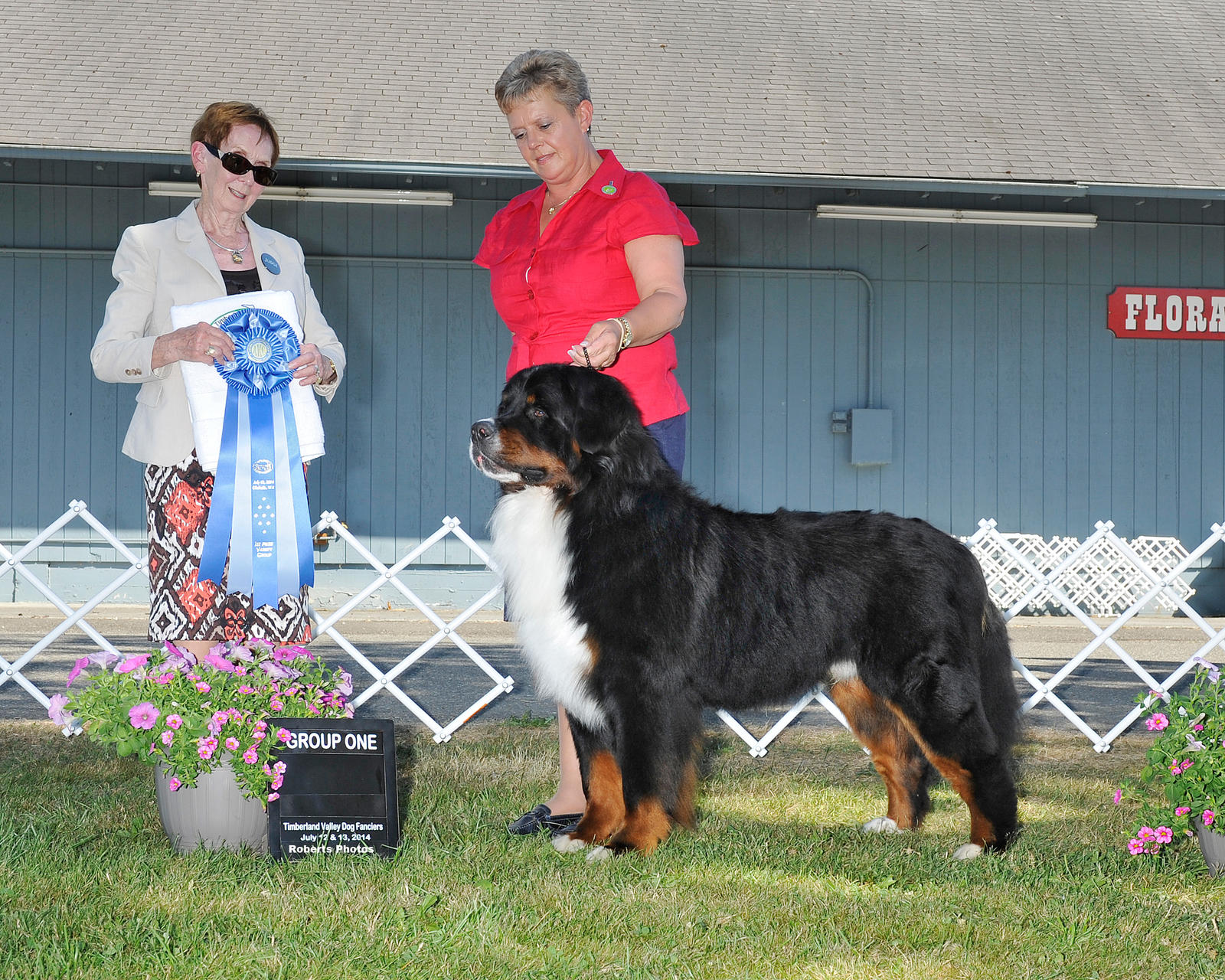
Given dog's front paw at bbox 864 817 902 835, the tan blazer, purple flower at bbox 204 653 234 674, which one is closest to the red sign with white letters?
dog's front paw at bbox 864 817 902 835

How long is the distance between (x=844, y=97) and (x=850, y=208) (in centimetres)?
95

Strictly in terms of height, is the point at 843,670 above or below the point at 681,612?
below

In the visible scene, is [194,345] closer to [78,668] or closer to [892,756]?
[78,668]

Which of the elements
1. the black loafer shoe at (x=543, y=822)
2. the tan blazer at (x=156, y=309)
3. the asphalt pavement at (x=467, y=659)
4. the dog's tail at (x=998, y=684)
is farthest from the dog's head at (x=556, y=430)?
the asphalt pavement at (x=467, y=659)

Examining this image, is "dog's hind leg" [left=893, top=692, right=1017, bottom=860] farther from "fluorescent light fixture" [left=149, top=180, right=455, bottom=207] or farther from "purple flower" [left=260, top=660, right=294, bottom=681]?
"fluorescent light fixture" [left=149, top=180, right=455, bottom=207]

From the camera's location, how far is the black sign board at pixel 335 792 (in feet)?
9.50

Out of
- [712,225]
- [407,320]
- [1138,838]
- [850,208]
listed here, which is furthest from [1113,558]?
[1138,838]

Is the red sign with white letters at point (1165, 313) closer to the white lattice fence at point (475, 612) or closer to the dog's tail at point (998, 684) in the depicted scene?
the white lattice fence at point (475, 612)

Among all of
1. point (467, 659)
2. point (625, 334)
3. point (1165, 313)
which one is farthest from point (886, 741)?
point (1165, 313)

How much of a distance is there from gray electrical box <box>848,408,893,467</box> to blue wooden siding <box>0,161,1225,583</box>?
0.19 metres

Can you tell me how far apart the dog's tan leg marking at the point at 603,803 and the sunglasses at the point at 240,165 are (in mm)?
1762

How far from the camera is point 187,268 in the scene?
3.22 metres

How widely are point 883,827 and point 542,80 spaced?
7.48ft

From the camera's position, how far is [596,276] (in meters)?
3.19
